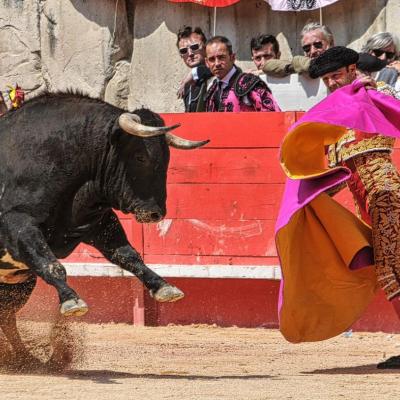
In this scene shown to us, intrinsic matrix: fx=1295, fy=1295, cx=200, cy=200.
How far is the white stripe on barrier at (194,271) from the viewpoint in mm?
8109

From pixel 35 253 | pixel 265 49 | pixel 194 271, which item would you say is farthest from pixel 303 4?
pixel 35 253

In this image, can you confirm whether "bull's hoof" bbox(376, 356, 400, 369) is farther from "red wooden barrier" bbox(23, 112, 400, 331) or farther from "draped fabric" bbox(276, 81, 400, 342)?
"red wooden barrier" bbox(23, 112, 400, 331)

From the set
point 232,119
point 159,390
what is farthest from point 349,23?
point 159,390

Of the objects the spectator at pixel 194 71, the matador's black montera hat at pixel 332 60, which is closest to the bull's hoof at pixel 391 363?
the matador's black montera hat at pixel 332 60

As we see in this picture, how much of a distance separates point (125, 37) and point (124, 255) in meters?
5.10

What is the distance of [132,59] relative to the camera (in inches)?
440

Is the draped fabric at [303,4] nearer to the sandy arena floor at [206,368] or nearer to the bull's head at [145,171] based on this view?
the sandy arena floor at [206,368]

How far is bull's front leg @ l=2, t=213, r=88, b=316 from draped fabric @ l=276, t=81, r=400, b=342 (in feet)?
3.54

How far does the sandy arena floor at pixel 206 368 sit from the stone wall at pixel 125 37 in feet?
10.4

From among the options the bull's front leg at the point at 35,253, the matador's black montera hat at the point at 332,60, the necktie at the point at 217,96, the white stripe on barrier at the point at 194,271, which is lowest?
the white stripe on barrier at the point at 194,271

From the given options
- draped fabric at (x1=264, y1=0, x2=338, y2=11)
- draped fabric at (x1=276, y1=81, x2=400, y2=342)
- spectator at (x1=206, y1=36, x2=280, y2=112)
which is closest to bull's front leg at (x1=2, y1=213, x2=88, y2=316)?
draped fabric at (x1=276, y1=81, x2=400, y2=342)

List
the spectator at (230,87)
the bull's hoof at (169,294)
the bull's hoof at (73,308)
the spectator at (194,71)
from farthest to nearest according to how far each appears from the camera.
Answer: the spectator at (194,71), the spectator at (230,87), the bull's hoof at (169,294), the bull's hoof at (73,308)

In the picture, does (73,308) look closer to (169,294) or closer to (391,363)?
(169,294)

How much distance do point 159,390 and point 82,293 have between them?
3224mm
